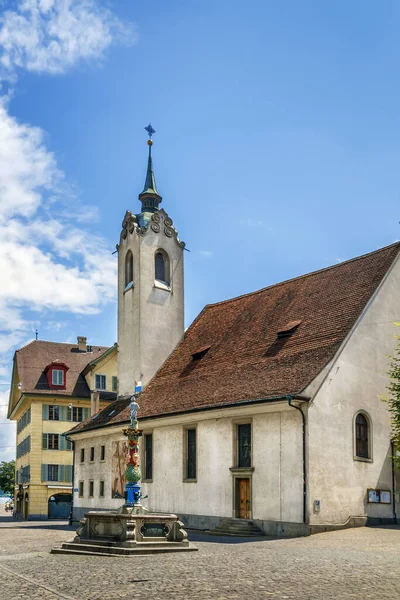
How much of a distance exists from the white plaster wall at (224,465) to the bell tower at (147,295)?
→ 16.4 feet

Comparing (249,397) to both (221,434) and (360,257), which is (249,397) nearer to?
(221,434)

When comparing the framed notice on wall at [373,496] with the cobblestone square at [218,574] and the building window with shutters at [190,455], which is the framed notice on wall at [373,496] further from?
the building window with shutters at [190,455]

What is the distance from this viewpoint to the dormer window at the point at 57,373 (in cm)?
5850

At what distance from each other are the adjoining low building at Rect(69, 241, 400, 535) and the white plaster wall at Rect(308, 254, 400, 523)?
0.04 m

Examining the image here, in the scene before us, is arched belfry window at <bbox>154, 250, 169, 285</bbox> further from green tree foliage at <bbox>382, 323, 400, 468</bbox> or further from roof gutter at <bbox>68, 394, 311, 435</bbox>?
green tree foliage at <bbox>382, 323, 400, 468</bbox>

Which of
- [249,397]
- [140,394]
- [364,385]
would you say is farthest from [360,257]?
[140,394]

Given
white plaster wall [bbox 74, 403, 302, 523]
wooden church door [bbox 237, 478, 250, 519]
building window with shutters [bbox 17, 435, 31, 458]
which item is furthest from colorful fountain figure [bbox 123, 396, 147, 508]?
building window with shutters [bbox 17, 435, 31, 458]

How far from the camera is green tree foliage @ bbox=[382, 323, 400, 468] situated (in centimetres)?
2861

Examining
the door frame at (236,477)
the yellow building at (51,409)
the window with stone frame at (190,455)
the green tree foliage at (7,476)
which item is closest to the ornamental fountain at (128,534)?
the door frame at (236,477)

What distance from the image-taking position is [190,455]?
108ft

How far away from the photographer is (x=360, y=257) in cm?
3334

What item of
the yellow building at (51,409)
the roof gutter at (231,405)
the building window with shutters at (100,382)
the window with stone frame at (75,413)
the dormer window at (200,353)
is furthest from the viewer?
the building window with shutters at (100,382)

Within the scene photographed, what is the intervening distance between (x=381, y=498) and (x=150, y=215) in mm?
21818

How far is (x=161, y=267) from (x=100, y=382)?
58.6 ft
